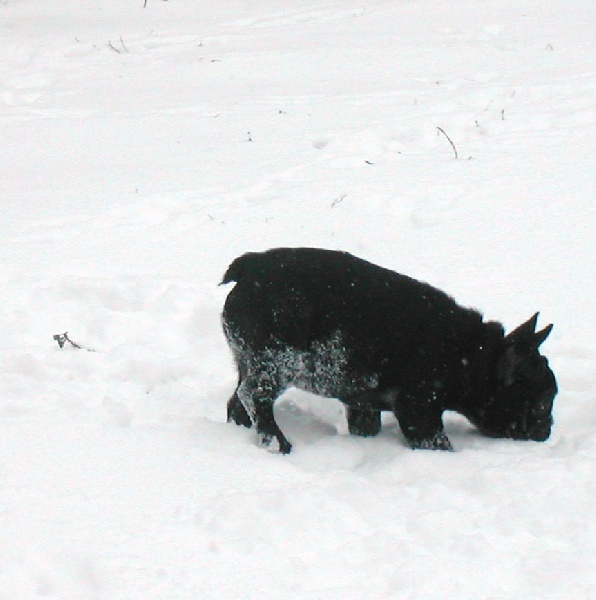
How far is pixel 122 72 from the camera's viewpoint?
13023 millimetres

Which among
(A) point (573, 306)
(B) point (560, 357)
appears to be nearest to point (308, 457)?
(B) point (560, 357)

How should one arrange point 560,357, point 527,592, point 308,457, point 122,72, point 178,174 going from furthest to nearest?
point 122,72
point 178,174
point 560,357
point 308,457
point 527,592

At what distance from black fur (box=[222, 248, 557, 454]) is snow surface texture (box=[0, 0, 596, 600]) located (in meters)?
0.22

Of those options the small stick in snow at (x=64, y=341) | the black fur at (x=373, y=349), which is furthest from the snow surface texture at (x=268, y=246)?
the black fur at (x=373, y=349)

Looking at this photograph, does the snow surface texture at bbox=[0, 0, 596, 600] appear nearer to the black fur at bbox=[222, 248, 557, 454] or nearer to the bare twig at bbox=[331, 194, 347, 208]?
the bare twig at bbox=[331, 194, 347, 208]

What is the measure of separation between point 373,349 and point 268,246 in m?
2.58

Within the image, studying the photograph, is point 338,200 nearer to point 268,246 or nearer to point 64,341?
point 268,246

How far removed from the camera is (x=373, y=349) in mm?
4711

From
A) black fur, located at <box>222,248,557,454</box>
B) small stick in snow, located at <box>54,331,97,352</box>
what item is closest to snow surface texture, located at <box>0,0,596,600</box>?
small stick in snow, located at <box>54,331,97,352</box>

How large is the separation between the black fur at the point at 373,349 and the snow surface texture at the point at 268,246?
0.22 m

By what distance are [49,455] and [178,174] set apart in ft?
17.4

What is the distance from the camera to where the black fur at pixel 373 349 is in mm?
4656

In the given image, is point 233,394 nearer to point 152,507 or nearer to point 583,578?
point 152,507

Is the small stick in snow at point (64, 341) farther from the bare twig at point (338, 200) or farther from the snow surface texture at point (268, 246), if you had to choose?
the bare twig at point (338, 200)
